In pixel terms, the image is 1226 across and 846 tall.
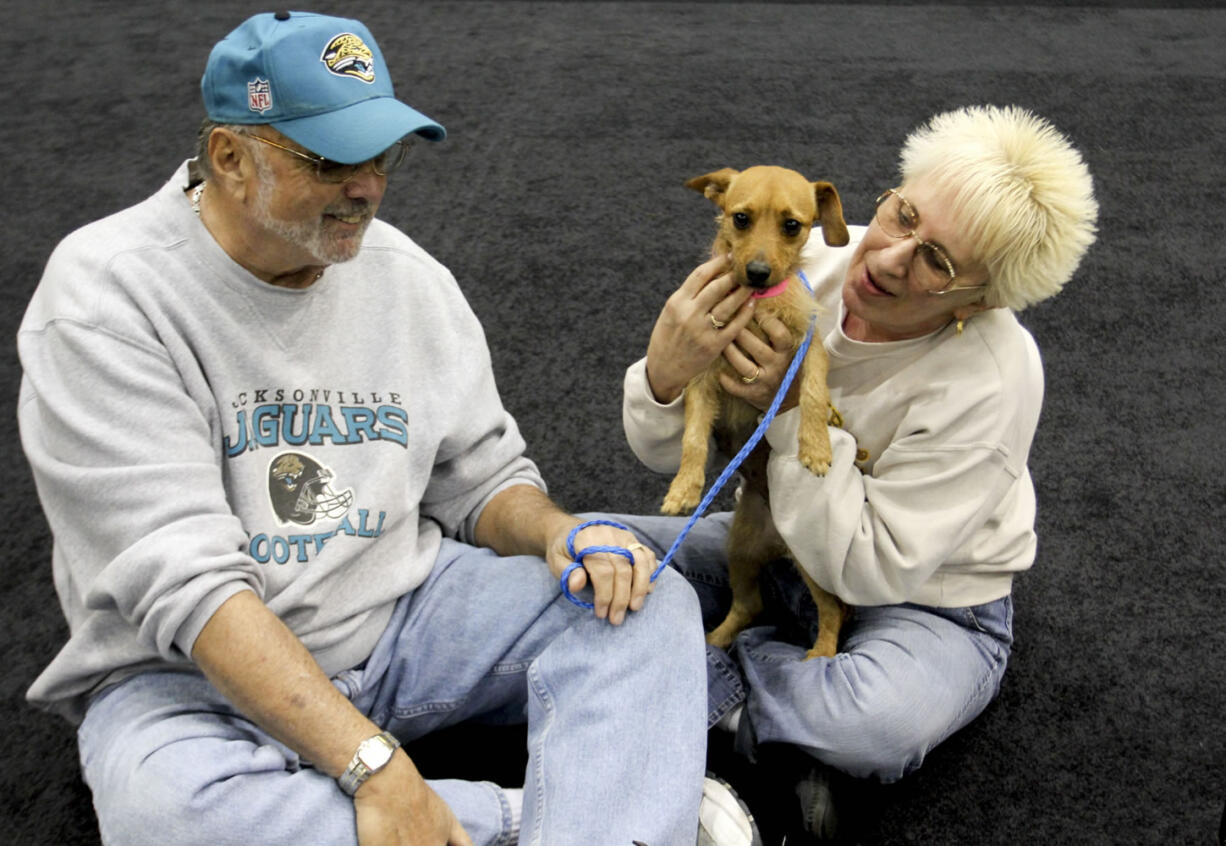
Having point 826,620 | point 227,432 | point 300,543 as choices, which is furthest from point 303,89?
point 826,620

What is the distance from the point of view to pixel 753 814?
1699mm

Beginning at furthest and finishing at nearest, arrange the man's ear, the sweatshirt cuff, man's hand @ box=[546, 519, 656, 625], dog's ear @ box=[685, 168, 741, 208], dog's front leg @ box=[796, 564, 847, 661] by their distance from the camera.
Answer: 1. dog's front leg @ box=[796, 564, 847, 661]
2. dog's ear @ box=[685, 168, 741, 208]
3. man's hand @ box=[546, 519, 656, 625]
4. the man's ear
5. the sweatshirt cuff

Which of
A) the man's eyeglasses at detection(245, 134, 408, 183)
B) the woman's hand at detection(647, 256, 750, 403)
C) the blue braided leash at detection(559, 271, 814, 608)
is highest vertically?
the man's eyeglasses at detection(245, 134, 408, 183)

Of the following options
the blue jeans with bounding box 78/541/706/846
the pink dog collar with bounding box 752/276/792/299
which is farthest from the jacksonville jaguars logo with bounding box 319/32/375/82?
the blue jeans with bounding box 78/541/706/846

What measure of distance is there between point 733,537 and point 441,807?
67 cm

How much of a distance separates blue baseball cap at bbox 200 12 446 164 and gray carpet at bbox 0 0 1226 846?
1.02 m

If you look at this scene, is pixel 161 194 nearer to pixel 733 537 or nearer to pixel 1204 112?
pixel 733 537

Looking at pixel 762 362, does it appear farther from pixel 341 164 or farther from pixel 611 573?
pixel 341 164

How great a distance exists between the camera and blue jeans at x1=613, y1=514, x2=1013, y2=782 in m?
1.60

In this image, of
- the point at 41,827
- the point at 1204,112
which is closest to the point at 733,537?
the point at 41,827

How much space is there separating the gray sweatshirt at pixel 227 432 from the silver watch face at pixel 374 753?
0.22m

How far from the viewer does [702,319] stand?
1.52m

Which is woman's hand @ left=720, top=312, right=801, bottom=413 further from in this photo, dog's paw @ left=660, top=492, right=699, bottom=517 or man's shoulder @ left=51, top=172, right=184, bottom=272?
man's shoulder @ left=51, top=172, right=184, bottom=272

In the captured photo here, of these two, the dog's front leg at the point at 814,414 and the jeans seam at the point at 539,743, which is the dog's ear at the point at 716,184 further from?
the jeans seam at the point at 539,743
